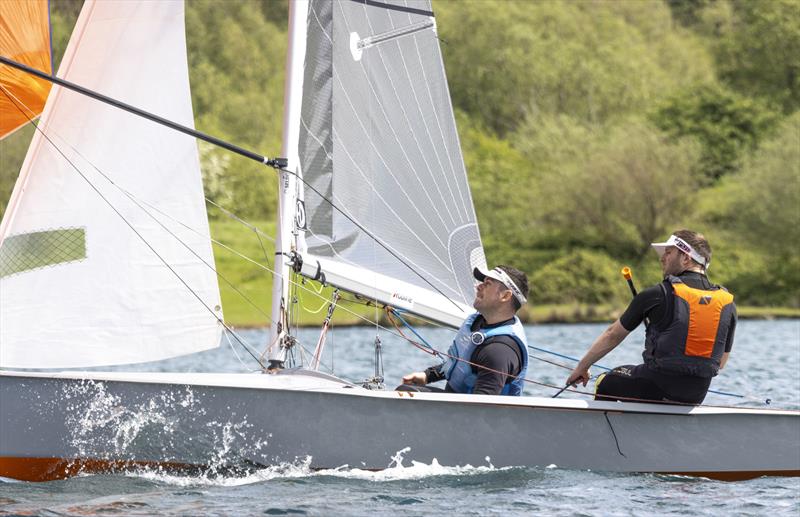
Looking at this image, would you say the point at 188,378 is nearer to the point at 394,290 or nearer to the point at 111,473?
the point at 111,473

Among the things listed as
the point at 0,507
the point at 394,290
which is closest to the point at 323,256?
the point at 394,290

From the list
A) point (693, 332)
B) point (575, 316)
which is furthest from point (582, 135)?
point (693, 332)

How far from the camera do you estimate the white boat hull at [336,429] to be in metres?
6.80

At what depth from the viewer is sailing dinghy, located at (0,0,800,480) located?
688 cm

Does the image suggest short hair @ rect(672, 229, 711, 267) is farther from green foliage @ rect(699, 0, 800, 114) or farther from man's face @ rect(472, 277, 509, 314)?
green foliage @ rect(699, 0, 800, 114)

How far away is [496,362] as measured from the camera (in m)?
7.12

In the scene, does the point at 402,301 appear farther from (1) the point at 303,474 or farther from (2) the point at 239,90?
(2) the point at 239,90

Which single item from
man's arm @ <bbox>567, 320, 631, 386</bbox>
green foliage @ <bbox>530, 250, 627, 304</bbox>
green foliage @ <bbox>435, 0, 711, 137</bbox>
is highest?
green foliage @ <bbox>435, 0, 711, 137</bbox>

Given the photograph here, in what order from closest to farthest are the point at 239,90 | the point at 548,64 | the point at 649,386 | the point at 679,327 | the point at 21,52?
the point at 679,327 → the point at 649,386 → the point at 21,52 → the point at 548,64 → the point at 239,90

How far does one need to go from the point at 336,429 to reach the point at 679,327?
195 cm

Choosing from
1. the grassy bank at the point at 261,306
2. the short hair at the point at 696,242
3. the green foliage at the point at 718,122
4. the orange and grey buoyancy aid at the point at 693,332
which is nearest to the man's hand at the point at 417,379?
the orange and grey buoyancy aid at the point at 693,332

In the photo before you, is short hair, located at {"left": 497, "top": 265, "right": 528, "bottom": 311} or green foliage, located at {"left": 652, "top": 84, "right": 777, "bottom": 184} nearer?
short hair, located at {"left": 497, "top": 265, "right": 528, "bottom": 311}

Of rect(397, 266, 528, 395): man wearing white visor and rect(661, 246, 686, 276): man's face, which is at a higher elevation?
rect(661, 246, 686, 276): man's face

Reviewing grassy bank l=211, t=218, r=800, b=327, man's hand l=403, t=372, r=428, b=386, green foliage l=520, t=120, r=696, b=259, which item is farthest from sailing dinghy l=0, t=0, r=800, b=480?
green foliage l=520, t=120, r=696, b=259
